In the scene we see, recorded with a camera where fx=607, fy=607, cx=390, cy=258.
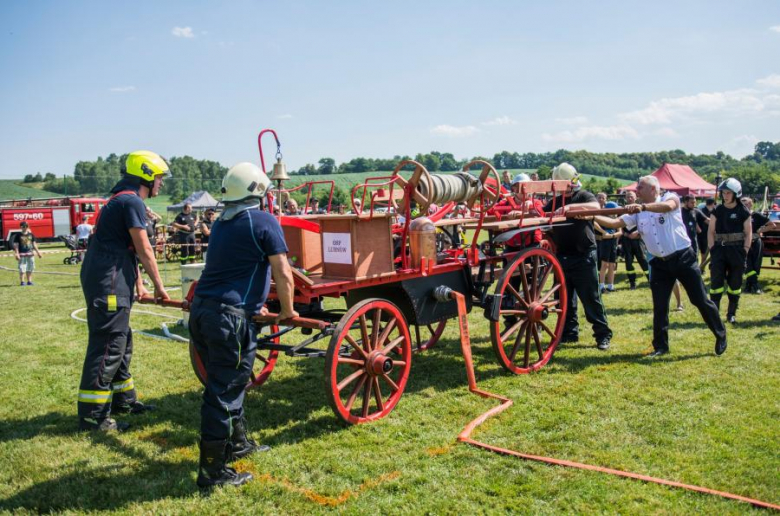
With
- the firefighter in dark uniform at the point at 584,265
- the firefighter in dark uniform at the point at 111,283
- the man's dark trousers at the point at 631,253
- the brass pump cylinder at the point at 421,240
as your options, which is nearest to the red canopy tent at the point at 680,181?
the man's dark trousers at the point at 631,253

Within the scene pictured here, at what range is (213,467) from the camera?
12.2 feet

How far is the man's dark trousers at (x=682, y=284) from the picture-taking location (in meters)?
6.45

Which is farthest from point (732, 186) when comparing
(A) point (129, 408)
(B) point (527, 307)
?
(A) point (129, 408)

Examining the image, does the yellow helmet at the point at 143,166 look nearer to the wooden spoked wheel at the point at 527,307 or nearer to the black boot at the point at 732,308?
the wooden spoked wheel at the point at 527,307

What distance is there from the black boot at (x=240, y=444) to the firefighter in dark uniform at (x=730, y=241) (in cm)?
686

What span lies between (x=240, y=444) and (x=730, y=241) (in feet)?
23.7

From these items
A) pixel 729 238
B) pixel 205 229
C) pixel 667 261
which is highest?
pixel 205 229

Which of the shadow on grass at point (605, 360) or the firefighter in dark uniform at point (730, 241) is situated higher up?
the firefighter in dark uniform at point (730, 241)

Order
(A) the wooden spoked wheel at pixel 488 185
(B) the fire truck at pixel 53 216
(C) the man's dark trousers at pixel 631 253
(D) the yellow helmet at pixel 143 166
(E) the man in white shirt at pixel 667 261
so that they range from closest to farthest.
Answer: (D) the yellow helmet at pixel 143 166
(A) the wooden spoked wheel at pixel 488 185
(E) the man in white shirt at pixel 667 261
(C) the man's dark trousers at pixel 631 253
(B) the fire truck at pixel 53 216

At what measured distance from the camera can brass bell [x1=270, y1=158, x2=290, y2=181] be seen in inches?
193

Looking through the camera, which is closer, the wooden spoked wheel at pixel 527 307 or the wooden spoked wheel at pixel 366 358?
the wooden spoked wheel at pixel 366 358

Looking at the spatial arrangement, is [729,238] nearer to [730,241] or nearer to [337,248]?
[730,241]

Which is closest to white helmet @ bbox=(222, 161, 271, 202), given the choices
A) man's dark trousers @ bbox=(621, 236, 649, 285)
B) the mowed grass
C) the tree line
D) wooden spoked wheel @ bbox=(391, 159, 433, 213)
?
wooden spoked wheel @ bbox=(391, 159, 433, 213)

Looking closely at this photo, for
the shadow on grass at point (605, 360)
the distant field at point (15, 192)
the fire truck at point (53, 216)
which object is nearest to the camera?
the shadow on grass at point (605, 360)
